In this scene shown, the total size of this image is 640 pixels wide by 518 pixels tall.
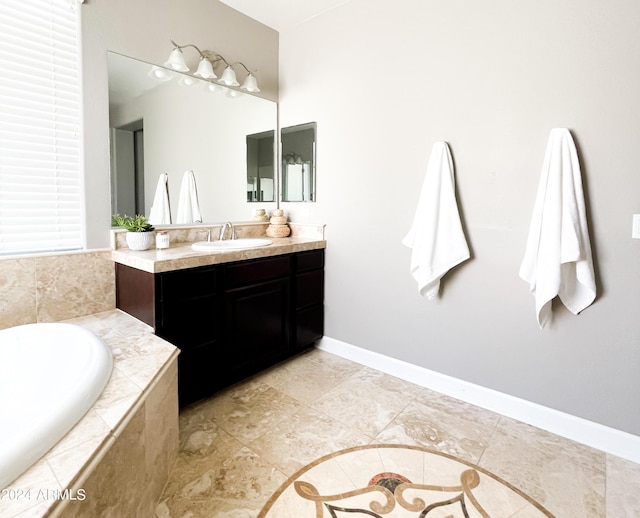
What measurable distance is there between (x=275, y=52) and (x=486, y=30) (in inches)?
69.1

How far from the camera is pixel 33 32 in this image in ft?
6.12

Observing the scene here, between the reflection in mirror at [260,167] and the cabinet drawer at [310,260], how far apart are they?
687mm

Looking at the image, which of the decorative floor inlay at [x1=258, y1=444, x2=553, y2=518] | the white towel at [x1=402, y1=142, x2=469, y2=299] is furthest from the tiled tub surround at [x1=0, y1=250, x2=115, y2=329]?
the white towel at [x1=402, y1=142, x2=469, y2=299]

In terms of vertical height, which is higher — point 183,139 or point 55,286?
point 183,139

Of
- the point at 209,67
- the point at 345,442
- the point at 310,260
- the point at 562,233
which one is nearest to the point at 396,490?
the point at 345,442

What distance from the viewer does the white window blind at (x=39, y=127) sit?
71.7 inches

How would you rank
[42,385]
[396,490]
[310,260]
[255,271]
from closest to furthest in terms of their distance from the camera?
[42,385] → [396,490] → [255,271] → [310,260]

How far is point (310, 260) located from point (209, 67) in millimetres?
1546

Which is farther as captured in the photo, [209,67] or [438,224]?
[209,67]

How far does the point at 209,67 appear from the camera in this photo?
8.29ft

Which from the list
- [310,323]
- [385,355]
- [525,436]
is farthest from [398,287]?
[525,436]

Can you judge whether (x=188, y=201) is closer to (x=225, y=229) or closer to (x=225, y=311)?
(x=225, y=229)

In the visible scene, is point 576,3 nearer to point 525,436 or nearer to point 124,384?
point 525,436

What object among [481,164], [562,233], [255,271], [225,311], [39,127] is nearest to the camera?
[562,233]
